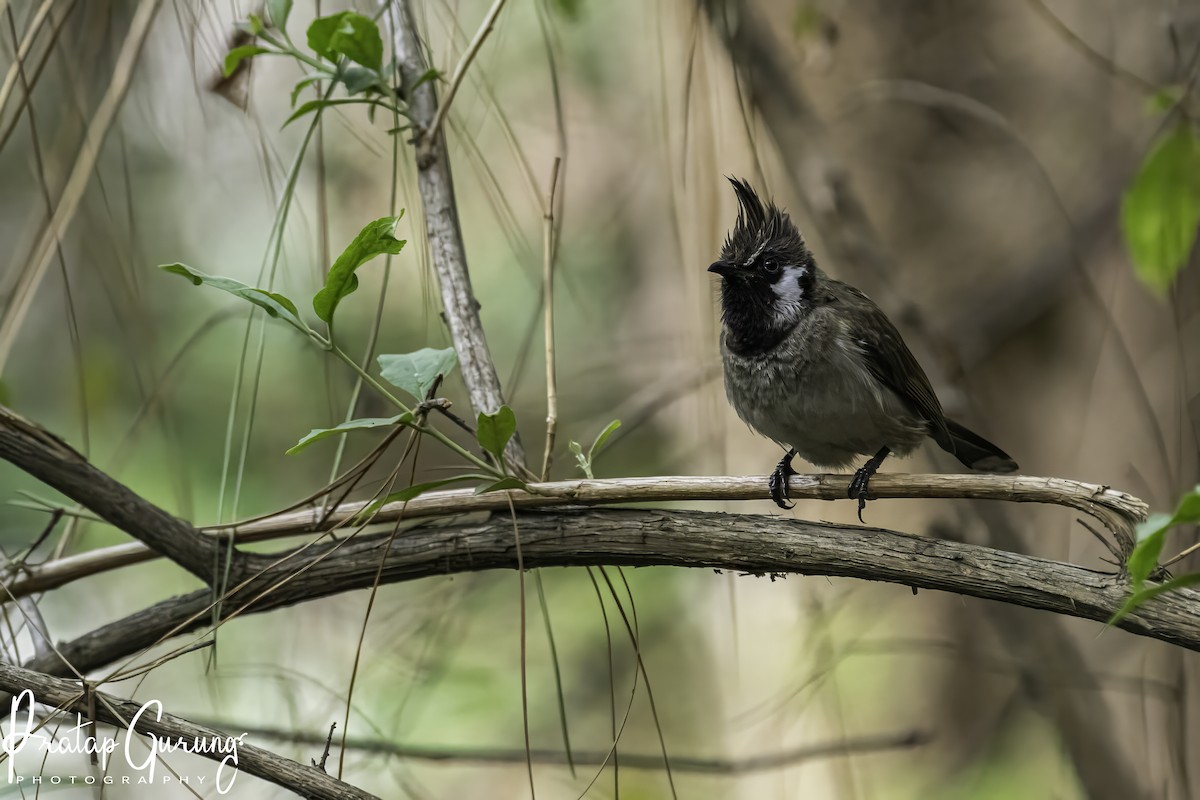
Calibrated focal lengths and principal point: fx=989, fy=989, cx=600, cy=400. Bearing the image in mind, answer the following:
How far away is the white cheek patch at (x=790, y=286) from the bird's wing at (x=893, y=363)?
158 mm

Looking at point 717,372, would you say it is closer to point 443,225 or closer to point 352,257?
point 443,225

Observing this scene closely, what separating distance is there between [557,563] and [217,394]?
10.0 feet

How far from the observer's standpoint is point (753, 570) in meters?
2.04

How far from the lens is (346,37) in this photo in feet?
6.61

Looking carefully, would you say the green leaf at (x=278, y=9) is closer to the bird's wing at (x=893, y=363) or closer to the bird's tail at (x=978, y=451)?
the bird's wing at (x=893, y=363)

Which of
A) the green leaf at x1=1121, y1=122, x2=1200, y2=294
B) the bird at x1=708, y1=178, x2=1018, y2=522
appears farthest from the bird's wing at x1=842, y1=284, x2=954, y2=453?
the green leaf at x1=1121, y1=122, x2=1200, y2=294

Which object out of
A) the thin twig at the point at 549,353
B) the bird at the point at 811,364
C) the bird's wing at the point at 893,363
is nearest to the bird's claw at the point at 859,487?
the bird at the point at 811,364

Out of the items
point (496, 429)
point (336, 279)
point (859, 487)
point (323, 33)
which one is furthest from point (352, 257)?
point (859, 487)

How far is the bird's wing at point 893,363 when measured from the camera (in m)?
3.03

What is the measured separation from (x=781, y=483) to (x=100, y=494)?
1572mm

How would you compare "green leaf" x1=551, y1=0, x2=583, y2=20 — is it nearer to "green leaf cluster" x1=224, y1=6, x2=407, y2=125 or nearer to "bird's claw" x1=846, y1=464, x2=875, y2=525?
"green leaf cluster" x1=224, y1=6, x2=407, y2=125

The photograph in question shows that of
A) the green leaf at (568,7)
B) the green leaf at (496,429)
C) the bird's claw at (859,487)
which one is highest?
the green leaf at (568,7)

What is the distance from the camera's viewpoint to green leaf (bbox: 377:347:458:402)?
6.04ft

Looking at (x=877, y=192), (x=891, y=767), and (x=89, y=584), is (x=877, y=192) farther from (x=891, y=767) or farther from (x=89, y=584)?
(x=89, y=584)
